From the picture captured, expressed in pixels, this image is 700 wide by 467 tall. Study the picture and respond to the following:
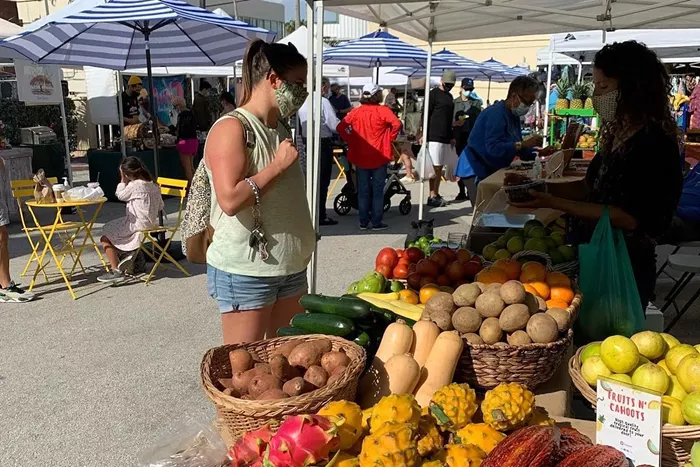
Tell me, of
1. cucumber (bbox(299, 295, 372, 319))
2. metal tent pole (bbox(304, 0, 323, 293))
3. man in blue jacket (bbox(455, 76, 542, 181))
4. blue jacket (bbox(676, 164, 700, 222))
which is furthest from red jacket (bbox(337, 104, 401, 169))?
cucumber (bbox(299, 295, 372, 319))

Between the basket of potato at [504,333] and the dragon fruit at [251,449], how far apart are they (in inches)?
32.2

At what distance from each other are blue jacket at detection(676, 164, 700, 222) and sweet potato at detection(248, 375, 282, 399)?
4.56 metres

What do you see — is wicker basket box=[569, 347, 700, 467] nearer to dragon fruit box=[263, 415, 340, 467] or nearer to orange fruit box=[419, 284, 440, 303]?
dragon fruit box=[263, 415, 340, 467]

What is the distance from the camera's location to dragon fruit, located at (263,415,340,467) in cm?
160

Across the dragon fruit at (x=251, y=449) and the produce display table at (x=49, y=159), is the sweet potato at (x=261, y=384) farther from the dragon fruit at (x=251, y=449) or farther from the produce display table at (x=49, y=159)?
the produce display table at (x=49, y=159)

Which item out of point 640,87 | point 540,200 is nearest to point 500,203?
point 540,200

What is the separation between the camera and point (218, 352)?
2.17 m

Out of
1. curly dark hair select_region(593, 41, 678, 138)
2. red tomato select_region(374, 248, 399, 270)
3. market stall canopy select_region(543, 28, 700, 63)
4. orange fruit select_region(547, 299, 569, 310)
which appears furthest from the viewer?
market stall canopy select_region(543, 28, 700, 63)

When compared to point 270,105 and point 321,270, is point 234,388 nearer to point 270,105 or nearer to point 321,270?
point 270,105

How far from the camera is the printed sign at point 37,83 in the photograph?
1041cm

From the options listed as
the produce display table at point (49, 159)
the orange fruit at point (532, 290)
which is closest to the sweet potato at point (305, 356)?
the orange fruit at point (532, 290)

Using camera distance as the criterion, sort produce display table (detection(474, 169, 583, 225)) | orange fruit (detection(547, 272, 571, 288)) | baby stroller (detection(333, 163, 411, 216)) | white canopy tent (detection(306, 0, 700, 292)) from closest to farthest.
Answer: orange fruit (detection(547, 272, 571, 288)), produce display table (detection(474, 169, 583, 225)), white canopy tent (detection(306, 0, 700, 292)), baby stroller (detection(333, 163, 411, 216))

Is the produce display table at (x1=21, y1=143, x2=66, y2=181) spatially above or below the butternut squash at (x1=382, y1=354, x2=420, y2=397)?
below

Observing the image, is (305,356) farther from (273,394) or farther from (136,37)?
(136,37)
